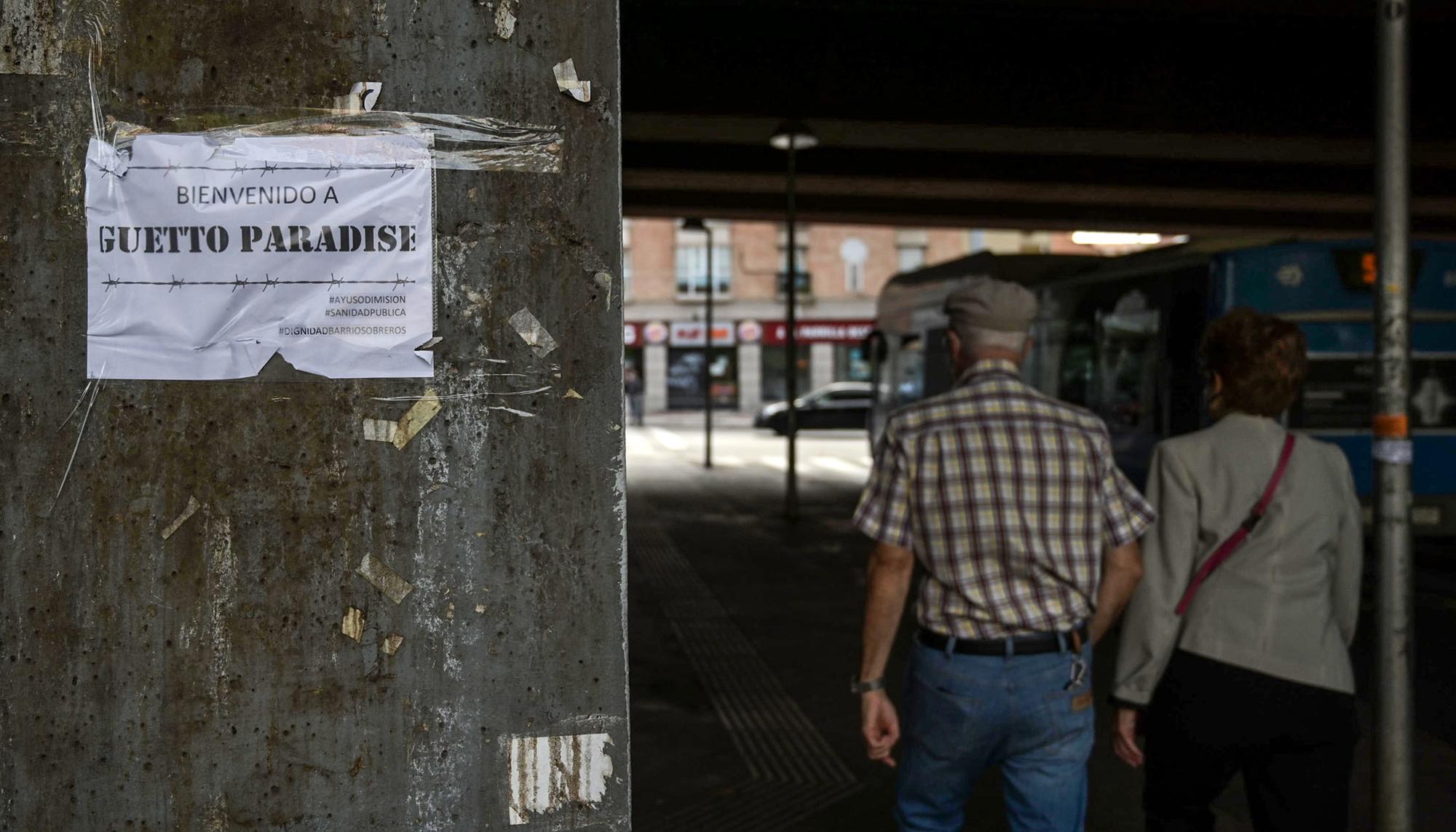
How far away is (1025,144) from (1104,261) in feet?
7.71

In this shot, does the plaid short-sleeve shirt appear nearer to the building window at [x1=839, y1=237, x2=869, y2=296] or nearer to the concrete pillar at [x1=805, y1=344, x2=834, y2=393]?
the concrete pillar at [x1=805, y1=344, x2=834, y2=393]

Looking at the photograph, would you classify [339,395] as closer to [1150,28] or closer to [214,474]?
[214,474]

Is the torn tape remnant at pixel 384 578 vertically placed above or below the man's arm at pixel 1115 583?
above

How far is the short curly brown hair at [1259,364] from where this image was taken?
10.2 ft

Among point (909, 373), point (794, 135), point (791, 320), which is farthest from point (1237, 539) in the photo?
point (909, 373)

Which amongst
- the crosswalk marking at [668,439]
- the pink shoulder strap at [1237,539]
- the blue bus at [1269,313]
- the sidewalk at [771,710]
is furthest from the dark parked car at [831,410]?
the pink shoulder strap at [1237,539]

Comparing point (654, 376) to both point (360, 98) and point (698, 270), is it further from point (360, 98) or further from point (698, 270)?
point (360, 98)

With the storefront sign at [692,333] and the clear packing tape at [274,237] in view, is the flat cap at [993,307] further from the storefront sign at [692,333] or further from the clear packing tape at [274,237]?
the storefront sign at [692,333]

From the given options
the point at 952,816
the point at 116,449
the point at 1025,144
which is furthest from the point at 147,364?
the point at 1025,144

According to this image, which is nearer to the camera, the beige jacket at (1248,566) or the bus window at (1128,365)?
the beige jacket at (1248,566)

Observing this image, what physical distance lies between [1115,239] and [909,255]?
16427 millimetres

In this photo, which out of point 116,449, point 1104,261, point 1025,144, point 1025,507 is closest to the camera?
point 116,449

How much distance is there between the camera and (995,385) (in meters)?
2.91

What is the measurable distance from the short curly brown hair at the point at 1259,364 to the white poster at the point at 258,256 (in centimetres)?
191
